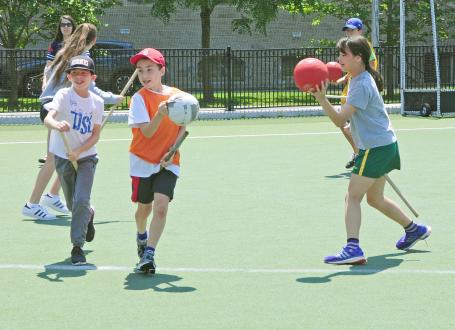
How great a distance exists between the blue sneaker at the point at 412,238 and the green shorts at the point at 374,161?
0.65 meters

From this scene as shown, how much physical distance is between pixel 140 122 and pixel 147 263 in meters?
0.97

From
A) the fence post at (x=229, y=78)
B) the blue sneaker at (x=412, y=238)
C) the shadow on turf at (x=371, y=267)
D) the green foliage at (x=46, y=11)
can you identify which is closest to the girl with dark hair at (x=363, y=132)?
the shadow on turf at (x=371, y=267)

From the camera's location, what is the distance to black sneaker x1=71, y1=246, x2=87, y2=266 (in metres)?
7.74

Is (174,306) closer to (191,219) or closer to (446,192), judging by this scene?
(191,219)

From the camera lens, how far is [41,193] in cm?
1002

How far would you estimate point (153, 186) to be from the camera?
7414 mm

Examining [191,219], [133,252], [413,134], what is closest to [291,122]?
[413,134]

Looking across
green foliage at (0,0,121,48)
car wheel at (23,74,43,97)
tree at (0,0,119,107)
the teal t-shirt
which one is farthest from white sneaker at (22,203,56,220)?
car wheel at (23,74,43,97)

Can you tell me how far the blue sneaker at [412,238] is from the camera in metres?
8.19

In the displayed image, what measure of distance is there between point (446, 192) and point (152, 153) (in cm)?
472

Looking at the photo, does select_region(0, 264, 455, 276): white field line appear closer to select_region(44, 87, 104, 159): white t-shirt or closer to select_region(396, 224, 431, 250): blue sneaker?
select_region(396, 224, 431, 250): blue sneaker

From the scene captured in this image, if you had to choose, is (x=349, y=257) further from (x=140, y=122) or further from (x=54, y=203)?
(x=54, y=203)

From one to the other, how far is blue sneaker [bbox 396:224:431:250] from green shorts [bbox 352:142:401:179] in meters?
0.65

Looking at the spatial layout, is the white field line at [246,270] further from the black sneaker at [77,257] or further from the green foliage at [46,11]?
the green foliage at [46,11]
